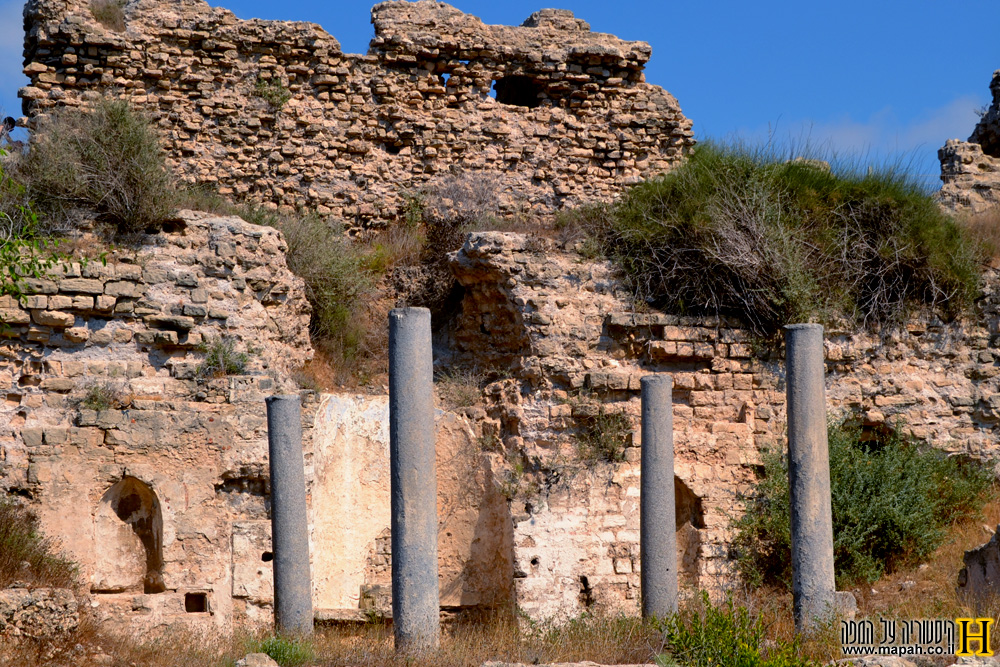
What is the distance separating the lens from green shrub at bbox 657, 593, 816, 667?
792cm

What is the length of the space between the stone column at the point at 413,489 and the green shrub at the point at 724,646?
187 centimetres

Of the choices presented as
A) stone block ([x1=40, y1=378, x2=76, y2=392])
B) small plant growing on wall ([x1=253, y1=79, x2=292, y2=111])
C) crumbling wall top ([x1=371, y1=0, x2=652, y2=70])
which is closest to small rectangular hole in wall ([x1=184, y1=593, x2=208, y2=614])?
stone block ([x1=40, y1=378, x2=76, y2=392])

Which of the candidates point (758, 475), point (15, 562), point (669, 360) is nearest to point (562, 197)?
point (669, 360)

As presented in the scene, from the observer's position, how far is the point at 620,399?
1150 centimetres

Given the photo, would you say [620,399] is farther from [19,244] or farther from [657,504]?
[19,244]

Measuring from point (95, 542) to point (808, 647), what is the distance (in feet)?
20.3

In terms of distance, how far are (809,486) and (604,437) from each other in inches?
97.5

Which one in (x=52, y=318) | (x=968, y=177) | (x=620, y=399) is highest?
(x=968, y=177)

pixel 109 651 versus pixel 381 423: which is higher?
pixel 381 423

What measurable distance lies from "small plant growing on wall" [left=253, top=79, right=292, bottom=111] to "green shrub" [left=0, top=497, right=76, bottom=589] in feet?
20.4

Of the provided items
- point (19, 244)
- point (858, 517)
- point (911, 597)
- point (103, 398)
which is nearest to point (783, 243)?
point (858, 517)

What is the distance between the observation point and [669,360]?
11.8 meters

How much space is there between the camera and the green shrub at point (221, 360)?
10.6m

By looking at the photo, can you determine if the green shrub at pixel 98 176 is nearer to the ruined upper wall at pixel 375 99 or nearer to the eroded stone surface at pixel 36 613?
the ruined upper wall at pixel 375 99
